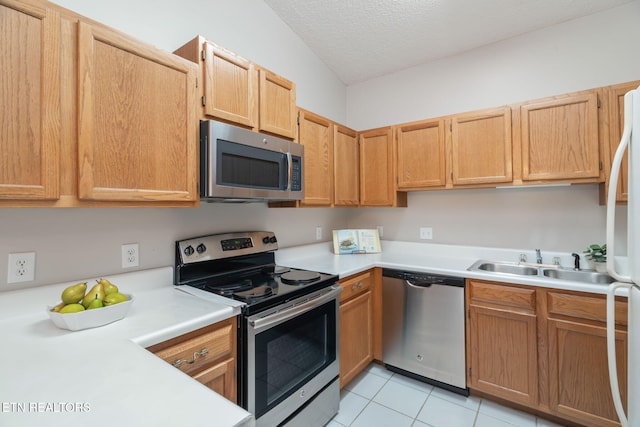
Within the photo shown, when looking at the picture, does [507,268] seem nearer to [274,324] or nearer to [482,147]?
[482,147]

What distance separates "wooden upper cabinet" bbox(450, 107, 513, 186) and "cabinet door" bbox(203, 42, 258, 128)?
61.9 inches

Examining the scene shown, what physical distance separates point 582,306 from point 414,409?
116 centimetres

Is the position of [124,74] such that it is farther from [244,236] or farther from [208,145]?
[244,236]

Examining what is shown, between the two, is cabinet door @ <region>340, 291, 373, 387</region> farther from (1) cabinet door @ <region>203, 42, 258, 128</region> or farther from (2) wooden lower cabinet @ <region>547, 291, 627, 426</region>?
(1) cabinet door @ <region>203, 42, 258, 128</region>

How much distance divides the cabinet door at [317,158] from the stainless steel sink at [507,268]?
1.22 metres

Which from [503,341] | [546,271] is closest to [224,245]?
[503,341]

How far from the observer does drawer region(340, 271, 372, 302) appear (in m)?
2.00

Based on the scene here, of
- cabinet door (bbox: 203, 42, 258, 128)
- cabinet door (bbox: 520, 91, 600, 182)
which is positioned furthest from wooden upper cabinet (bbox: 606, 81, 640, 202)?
cabinet door (bbox: 203, 42, 258, 128)

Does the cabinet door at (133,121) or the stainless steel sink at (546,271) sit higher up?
the cabinet door at (133,121)

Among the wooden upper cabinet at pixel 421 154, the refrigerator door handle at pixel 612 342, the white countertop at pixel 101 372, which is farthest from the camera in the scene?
the wooden upper cabinet at pixel 421 154

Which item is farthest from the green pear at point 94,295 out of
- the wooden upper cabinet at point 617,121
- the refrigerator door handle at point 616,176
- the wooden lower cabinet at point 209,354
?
the wooden upper cabinet at point 617,121

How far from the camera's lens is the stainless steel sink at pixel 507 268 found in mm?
2111

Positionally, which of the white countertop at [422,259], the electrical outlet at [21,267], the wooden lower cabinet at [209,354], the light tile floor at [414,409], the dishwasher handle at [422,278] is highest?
the electrical outlet at [21,267]

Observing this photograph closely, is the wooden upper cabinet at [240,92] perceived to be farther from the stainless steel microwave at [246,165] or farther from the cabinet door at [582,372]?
the cabinet door at [582,372]
